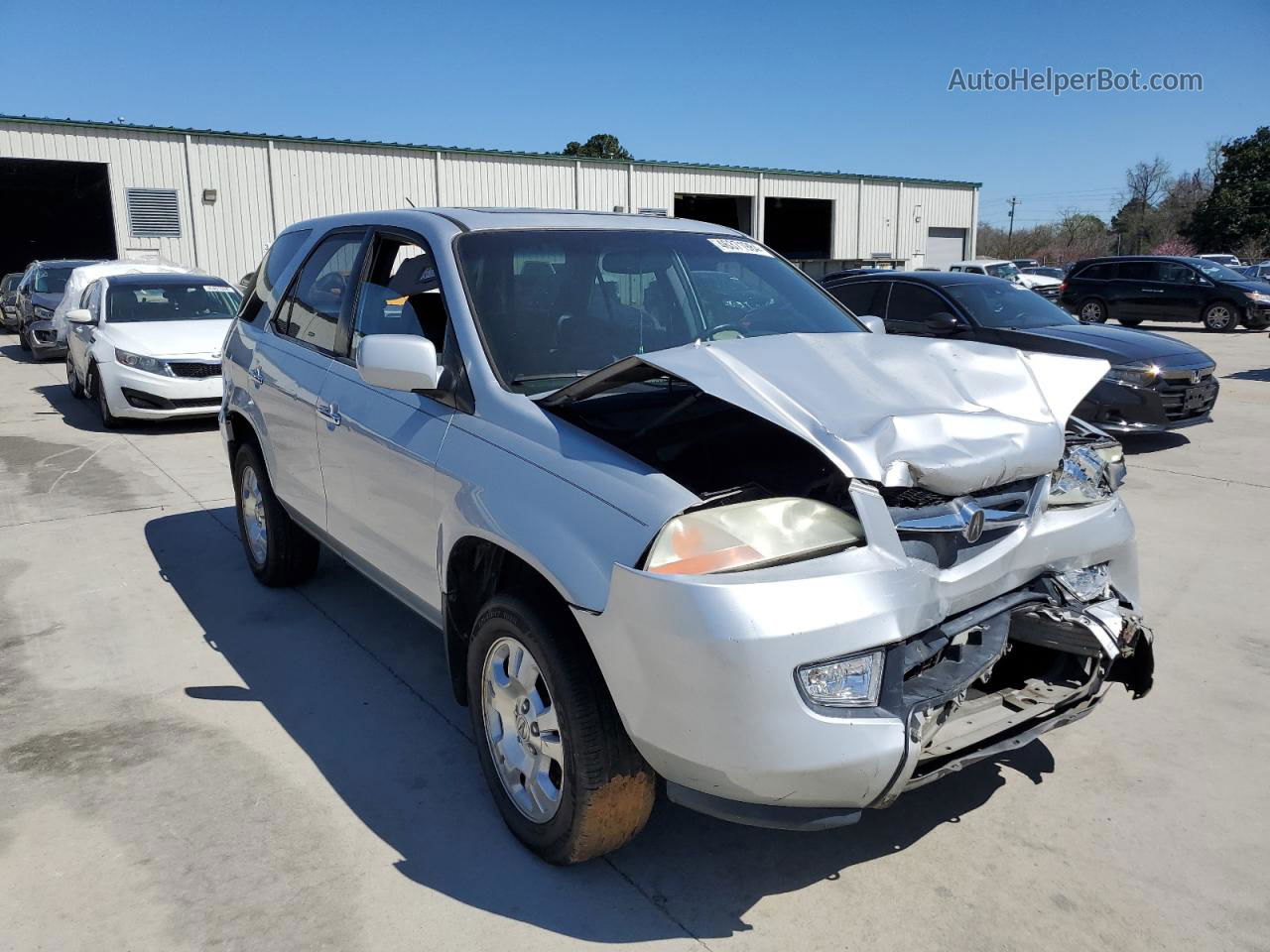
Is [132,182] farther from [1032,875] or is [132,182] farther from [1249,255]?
[1249,255]

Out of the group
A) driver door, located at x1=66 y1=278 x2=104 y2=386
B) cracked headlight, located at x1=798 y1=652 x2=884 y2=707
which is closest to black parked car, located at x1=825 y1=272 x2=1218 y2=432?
cracked headlight, located at x1=798 y1=652 x2=884 y2=707

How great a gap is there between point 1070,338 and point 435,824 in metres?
7.67

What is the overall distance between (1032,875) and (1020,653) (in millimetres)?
643

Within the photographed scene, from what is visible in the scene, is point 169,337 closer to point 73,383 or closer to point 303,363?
point 73,383

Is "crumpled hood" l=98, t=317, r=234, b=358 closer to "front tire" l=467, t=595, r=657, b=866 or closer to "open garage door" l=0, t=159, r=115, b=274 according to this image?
"front tire" l=467, t=595, r=657, b=866

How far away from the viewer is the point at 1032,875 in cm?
279

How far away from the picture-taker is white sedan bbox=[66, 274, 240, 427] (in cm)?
1027

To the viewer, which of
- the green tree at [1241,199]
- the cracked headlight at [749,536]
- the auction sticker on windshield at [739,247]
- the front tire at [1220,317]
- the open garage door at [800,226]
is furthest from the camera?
the green tree at [1241,199]

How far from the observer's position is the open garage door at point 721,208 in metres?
34.5

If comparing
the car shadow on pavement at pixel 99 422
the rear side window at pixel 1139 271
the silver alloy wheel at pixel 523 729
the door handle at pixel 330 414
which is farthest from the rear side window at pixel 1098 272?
the silver alloy wheel at pixel 523 729

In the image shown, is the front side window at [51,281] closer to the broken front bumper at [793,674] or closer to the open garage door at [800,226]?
the broken front bumper at [793,674]

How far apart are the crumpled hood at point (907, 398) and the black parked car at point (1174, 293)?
70.3 ft

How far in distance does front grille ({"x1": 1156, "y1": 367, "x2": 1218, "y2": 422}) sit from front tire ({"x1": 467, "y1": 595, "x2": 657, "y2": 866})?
774 centimetres

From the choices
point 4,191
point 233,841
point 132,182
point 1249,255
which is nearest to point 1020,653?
point 233,841
